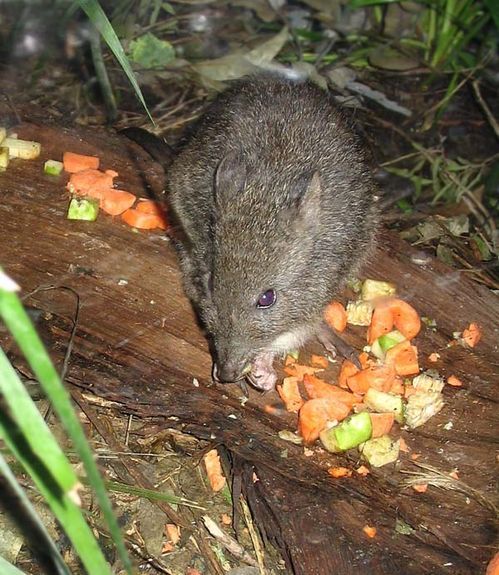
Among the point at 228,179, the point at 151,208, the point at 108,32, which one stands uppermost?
the point at 108,32

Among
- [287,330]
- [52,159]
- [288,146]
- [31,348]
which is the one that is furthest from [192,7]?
[31,348]

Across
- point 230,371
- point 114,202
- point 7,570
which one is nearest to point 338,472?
point 230,371

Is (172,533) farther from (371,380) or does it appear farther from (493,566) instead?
(493,566)

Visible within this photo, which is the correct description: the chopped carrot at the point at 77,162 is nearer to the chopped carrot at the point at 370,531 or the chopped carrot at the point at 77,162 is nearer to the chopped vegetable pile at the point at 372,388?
the chopped vegetable pile at the point at 372,388

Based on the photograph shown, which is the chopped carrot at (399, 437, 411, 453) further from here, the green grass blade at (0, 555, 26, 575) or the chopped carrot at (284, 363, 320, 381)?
the green grass blade at (0, 555, 26, 575)

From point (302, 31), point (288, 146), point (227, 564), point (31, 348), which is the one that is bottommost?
point (227, 564)

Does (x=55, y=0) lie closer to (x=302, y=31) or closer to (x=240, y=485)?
(x=302, y=31)
